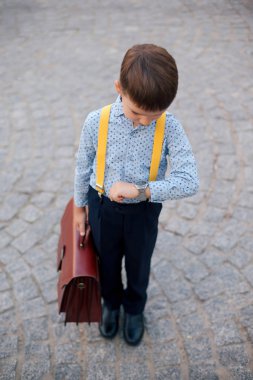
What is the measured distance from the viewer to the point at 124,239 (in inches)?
101

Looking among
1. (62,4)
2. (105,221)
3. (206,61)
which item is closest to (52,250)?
(105,221)

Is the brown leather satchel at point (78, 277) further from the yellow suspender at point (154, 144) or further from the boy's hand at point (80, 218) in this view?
the yellow suspender at point (154, 144)

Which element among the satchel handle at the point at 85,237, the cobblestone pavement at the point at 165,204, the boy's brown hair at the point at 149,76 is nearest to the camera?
the boy's brown hair at the point at 149,76

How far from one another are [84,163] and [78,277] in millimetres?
682

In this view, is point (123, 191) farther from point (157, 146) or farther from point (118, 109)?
point (118, 109)

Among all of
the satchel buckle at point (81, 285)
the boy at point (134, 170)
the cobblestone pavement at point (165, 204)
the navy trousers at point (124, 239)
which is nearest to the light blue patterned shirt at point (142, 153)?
the boy at point (134, 170)

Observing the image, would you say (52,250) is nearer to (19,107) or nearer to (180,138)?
(180,138)

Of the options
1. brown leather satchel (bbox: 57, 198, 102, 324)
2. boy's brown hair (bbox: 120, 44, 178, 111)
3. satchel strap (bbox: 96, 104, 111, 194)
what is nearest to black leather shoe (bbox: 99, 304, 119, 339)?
brown leather satchel (bbox: 57, 198, 102, 324)

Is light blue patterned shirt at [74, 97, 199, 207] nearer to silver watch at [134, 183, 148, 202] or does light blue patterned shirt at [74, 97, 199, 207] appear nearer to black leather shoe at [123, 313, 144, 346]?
silver watch at [134, 183, 148, 202]

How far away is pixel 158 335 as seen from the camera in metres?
3.17

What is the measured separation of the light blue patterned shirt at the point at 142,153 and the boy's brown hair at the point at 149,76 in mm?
290

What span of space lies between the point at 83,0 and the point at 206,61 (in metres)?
3.48

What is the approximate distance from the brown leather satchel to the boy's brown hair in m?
1.10

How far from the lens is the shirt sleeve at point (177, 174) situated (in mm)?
2137
